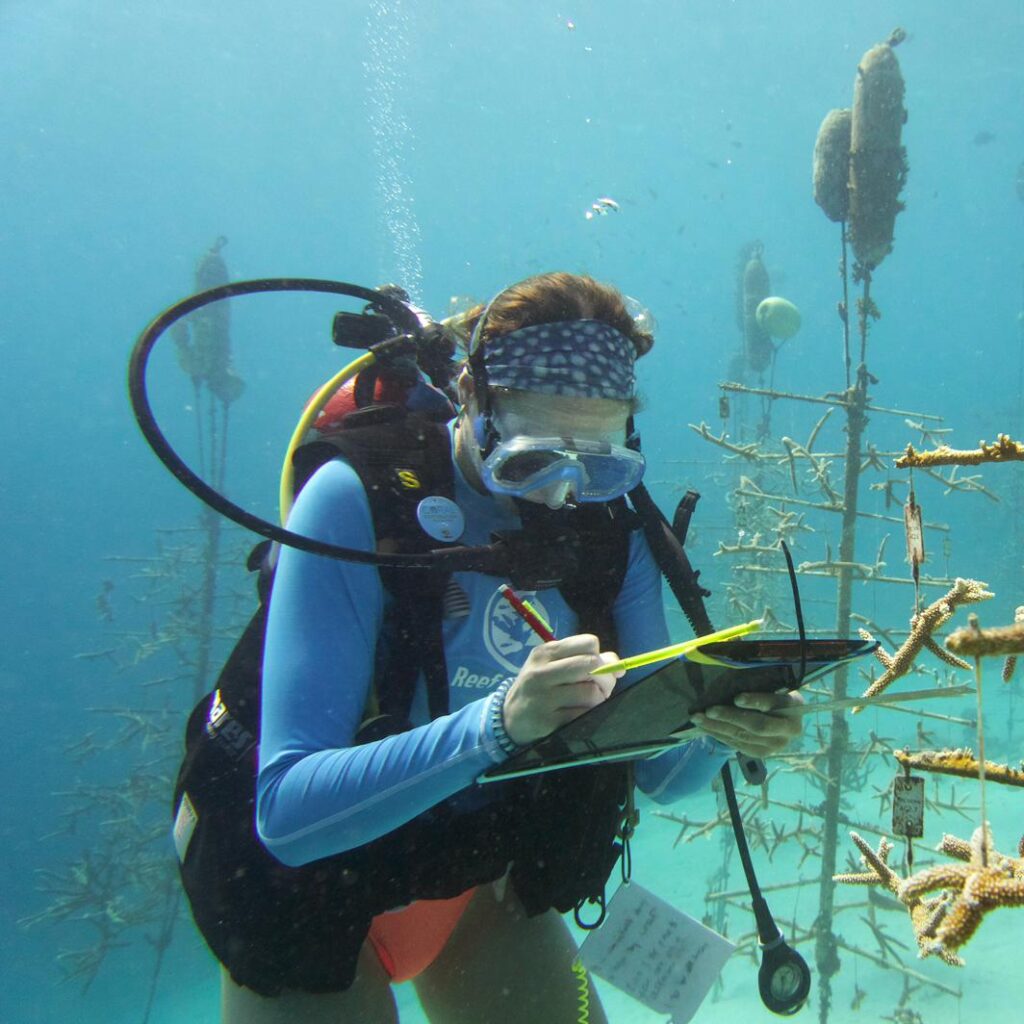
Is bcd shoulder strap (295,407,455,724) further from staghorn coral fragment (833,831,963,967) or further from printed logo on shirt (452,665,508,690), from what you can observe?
staghorn coral fragment (833,831,963,967)

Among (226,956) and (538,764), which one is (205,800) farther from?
(538,764)

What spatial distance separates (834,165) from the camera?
7879 mm

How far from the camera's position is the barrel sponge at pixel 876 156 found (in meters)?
7.33

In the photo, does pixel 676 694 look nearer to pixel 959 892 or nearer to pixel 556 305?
pixel 959 892

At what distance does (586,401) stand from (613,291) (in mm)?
597

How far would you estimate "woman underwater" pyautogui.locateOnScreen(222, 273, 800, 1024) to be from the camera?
5.60ft

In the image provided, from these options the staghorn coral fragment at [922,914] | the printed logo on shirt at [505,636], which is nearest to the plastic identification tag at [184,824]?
the printed logo on shirt at [505,636]

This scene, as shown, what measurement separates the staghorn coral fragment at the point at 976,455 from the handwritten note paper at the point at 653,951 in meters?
1.92

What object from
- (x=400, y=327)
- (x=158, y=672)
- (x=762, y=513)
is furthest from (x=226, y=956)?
(x=158, y=672)

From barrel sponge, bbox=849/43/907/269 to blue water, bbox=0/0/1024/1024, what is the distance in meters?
4.34

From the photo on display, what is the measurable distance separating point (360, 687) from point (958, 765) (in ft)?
4.89

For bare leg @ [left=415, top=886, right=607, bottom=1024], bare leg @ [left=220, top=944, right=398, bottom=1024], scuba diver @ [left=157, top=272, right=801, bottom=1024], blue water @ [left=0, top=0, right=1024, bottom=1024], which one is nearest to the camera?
scuba diver @ [left=157, top=272, right=801, bottom=1024]

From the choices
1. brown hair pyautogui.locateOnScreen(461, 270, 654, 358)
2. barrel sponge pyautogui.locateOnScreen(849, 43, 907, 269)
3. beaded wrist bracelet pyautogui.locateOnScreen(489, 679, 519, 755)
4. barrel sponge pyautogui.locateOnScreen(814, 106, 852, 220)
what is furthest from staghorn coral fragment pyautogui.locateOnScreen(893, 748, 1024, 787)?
barrel sponge pyautogui.locateOnScreen(814, 106, 852, 220)

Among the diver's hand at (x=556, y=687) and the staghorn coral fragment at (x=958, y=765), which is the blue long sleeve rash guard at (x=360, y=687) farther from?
the staghorn coral fragment at (x=958, y=765)
